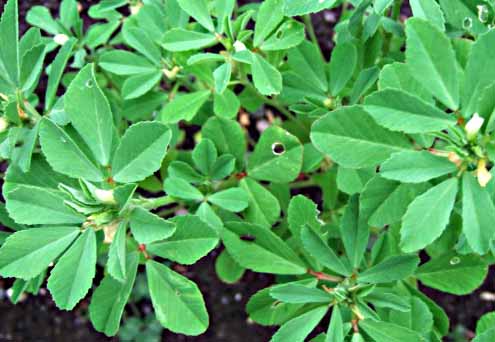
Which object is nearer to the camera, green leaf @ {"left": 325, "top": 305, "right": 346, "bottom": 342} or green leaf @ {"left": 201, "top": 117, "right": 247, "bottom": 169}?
green leaf @ {"left": 325, "top": 305, "right": 346, "bottom": 342}

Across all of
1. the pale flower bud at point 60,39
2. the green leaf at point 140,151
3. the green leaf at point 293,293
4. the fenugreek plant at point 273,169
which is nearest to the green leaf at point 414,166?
the fenugreek plant at point 273,169

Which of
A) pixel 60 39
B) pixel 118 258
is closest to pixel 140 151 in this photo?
pixel 118 258

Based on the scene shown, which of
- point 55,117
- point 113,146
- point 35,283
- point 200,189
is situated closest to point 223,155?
point 200,189

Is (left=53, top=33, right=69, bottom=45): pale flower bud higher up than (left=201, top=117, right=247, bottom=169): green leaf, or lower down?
higher up

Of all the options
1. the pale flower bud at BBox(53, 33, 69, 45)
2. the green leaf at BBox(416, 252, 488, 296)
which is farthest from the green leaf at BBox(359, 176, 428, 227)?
the pale flower bud at BBox(53, 33, 69, 45)

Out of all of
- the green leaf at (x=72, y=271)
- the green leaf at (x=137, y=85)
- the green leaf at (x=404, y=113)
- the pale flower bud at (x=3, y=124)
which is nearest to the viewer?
the green leaf at (x=404, y=113)

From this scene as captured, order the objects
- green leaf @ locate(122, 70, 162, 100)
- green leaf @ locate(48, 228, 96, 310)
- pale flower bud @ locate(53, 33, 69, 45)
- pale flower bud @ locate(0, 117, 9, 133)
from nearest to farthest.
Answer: green leaf @ locate(48, 228, 96, 310)
pale flower bud @ locate(0, 117, 9, 133)
green leaf @ locate(122, 70, 162, 100)
pale flower bud @ locate(53, 33, 69, 45)

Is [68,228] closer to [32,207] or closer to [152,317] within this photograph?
[32,207]

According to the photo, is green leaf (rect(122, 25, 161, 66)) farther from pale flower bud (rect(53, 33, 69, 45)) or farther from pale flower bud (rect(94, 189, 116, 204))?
pale flower bud (rect(94, 189, 116, 204))

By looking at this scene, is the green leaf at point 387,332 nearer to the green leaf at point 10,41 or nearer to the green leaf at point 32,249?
the green leaf at point 32,249
